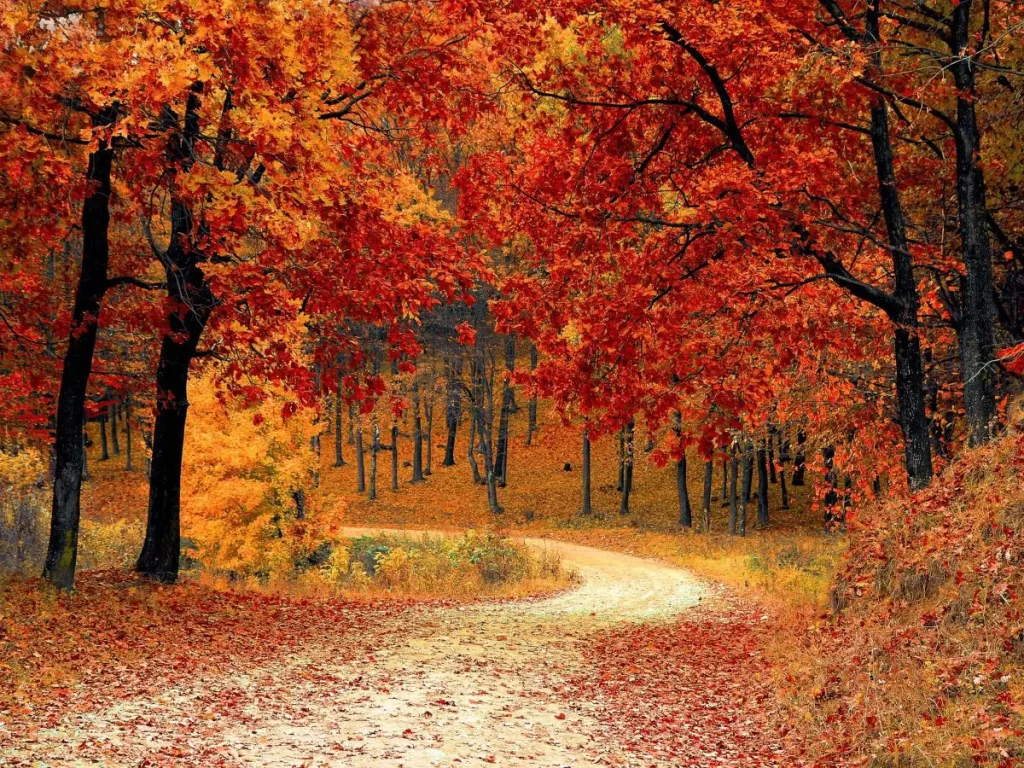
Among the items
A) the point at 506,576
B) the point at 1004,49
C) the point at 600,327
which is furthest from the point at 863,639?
the point at 506,576

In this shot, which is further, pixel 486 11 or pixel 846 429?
pixel 846 429

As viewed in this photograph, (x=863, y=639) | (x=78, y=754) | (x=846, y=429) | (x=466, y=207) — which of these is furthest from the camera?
(x=846, y=429)

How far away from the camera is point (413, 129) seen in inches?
452

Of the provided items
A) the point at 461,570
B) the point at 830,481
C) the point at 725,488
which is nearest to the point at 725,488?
the point at 725,488

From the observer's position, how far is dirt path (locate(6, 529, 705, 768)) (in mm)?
6289

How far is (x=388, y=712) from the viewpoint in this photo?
7.66 m

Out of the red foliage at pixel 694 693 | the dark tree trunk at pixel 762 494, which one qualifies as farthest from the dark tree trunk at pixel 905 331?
the dark tree trunk at pixel 762 494

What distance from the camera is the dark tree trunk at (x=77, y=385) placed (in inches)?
433

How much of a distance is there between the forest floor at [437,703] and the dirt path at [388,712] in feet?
0.08

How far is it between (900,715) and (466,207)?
7.36m

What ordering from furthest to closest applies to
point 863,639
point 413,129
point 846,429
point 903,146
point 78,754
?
point 846,429
point 903,146
point 413,129
point 863,639
point 78,754

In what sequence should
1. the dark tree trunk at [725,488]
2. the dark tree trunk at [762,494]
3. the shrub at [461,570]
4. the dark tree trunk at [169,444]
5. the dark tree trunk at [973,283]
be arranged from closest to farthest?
the dark tree trunk at [973,283], the dark tree trunk at [169,444], the shrub at [461,570], the dark tree trunk at [762,494], the dark tree trunk at [725,488]

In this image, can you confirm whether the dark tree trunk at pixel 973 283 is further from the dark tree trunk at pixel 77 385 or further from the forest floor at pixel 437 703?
Answer: the dark tree trunk at pixel 77 385

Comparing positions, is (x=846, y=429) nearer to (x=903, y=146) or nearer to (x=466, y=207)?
(x=903, y=146)
